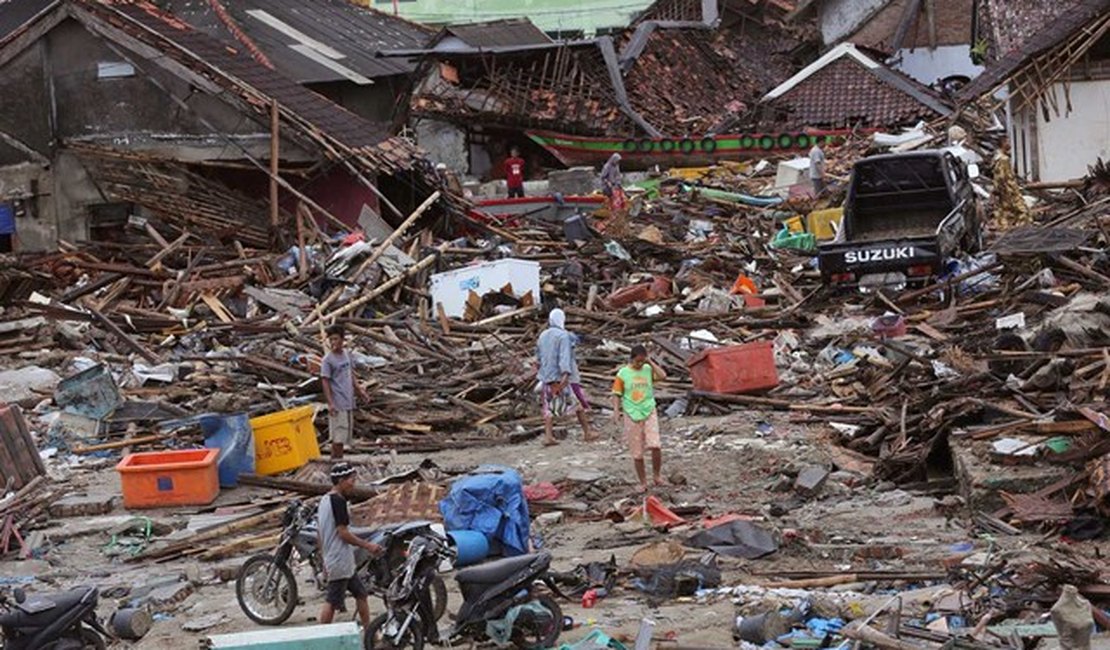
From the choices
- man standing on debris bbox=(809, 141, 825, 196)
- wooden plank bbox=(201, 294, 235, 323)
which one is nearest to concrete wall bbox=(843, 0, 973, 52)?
man standing on debris bbox=(809, 141, 825, 196)

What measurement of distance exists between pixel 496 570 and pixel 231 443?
22.4ft

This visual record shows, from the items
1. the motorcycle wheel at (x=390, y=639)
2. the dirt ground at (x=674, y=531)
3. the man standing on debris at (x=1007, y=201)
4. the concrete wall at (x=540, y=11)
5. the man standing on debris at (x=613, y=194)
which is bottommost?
the dirt ground at (x=674, y=531)

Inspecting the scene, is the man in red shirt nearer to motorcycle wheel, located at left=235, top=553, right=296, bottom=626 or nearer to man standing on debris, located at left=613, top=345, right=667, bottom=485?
man standing on debris, located at left=613, top=345, right=667, bottom=485

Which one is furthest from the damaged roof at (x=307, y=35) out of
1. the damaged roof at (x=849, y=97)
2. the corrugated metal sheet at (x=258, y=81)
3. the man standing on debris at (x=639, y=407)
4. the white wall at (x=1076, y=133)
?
the man standing on debris at (x=639, y=407)

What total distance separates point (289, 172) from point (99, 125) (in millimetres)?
3403

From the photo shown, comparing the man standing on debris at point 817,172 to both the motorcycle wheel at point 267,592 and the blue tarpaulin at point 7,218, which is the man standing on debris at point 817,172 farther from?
the motorcycle wheel at point 267,592

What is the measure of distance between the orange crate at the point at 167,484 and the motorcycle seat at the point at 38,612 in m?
5.56

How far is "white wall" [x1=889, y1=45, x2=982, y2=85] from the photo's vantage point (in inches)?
2030

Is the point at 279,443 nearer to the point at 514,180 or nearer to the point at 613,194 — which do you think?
the point at 613,194

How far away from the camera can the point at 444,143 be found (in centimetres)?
4531

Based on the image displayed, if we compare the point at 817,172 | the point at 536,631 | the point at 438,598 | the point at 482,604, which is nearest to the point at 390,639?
the point at 482,604

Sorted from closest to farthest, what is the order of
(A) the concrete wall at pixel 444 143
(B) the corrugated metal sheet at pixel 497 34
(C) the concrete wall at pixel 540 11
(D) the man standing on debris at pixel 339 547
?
Answer: (D) the man standing on debris at pixel 339 547 → (B) the corrugated metal sheet at pixel 497 34 → (A) the concrete wall at pixel 444 143 → (C) the concrete wall at pixel 540 11

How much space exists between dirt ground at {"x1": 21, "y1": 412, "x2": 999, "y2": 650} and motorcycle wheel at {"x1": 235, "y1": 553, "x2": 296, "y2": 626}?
95mm

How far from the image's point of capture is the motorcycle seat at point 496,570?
11523 millimetres
